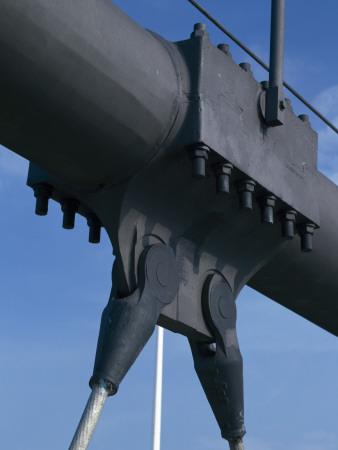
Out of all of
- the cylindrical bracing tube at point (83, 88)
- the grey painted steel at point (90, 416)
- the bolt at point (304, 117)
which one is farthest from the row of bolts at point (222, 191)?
the grey painted steel at point (90, 416)

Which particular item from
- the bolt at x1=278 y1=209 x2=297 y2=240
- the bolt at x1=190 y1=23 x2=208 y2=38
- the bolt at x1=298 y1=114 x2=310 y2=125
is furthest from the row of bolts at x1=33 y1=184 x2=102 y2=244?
the bolt at x1=298 y1=114 x2=310 y2=125

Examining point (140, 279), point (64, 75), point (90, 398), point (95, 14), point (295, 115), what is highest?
point (295, 115)

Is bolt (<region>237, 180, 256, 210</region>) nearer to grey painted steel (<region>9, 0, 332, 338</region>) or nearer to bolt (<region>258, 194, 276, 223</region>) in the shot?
grey painted steel (<region>9, 0, 332, 338</region>)

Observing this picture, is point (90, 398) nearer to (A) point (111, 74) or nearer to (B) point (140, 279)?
(B) point (140, 279)

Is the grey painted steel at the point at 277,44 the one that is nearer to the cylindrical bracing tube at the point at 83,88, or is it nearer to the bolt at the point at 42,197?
the cylindrical bracing tube at the point at 83,88

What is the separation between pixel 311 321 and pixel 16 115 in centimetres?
512

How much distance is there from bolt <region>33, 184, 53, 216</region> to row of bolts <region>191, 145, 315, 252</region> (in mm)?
1434

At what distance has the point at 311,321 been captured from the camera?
10.6m

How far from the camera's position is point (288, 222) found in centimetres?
840

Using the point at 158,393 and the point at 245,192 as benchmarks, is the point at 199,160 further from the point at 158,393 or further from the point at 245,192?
the point at 158,393

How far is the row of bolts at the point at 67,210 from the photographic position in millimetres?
8055

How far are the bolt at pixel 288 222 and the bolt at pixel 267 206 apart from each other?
0.31 metres

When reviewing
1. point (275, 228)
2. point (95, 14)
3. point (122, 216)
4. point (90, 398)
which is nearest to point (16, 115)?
point (95, 14)

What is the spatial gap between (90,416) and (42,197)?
83.6 inches
